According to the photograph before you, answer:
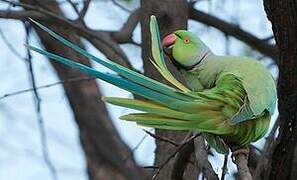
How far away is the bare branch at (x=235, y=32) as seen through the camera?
2738mm

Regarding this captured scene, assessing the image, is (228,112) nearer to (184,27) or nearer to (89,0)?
(184,27)

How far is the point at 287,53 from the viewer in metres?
1.27

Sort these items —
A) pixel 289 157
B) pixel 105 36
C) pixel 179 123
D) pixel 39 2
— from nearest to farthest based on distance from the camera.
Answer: pixel 179 123 → pixel 289 157 → pixel 105 36 → pixel 39 2

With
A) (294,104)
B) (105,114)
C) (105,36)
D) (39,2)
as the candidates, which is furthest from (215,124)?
(105,114)

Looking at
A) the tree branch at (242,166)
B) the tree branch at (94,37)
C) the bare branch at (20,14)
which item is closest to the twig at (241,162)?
the tree branch at (242,166)

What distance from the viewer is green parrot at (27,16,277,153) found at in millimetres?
1245

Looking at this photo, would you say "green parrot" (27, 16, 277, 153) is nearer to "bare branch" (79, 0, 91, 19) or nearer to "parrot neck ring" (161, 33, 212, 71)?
"parrot neck ring" (161, 33, 212, 71)

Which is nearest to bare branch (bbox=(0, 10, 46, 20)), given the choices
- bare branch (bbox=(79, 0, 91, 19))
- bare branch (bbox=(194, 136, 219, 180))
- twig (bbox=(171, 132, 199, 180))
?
bare branch (bbox=(79, 0, 91, 19))

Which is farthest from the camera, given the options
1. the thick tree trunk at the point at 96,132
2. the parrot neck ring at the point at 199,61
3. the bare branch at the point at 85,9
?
the thick tree trunk at the point at 96,132

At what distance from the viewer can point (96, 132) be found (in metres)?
3.17

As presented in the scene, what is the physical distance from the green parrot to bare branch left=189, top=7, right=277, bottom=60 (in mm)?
1308

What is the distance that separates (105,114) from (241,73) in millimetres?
1916

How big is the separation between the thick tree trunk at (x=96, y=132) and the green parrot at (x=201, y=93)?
5.53 feet

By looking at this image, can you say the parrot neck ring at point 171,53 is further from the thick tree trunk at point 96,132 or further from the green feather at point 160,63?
the thick tree trunk at point 96,132
